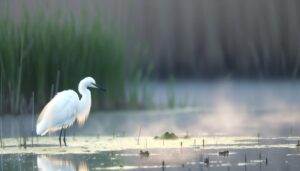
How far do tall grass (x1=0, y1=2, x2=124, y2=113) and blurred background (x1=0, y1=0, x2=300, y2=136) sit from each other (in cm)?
1

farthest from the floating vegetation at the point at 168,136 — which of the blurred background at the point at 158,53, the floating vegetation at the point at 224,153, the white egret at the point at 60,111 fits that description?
the blurred background at the point at 158,53

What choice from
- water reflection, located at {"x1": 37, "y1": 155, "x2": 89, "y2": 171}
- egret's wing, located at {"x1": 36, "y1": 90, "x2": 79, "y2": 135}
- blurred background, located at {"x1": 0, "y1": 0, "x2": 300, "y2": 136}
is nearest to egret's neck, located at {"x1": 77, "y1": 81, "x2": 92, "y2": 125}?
egret's wing, located at {"x1": 36, "y1": 90, "x2": 79, "y2": 135}

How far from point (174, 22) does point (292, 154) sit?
9.78 m

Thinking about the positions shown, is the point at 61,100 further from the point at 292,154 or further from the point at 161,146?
the point at 292,154

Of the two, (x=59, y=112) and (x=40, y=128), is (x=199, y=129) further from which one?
(x=40, y=128)

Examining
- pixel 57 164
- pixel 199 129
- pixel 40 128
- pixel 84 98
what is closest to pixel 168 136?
pixel 40 128

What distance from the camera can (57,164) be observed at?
31.6 ft

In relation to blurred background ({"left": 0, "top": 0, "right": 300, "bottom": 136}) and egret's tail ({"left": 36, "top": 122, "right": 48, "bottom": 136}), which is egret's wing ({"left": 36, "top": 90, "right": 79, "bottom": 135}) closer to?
egret's tail ({"left": 36, "top": 122, "right": 48, "bottom": 136})

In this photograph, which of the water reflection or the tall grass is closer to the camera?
the water reflection

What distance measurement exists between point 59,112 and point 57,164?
9.56ft

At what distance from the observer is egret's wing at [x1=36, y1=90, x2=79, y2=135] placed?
12314 mm

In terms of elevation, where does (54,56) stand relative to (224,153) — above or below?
above

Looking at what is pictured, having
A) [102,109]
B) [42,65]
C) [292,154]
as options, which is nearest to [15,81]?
[42,65]

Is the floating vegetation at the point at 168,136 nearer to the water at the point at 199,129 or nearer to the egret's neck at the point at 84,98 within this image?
the water at the point at 199,129
